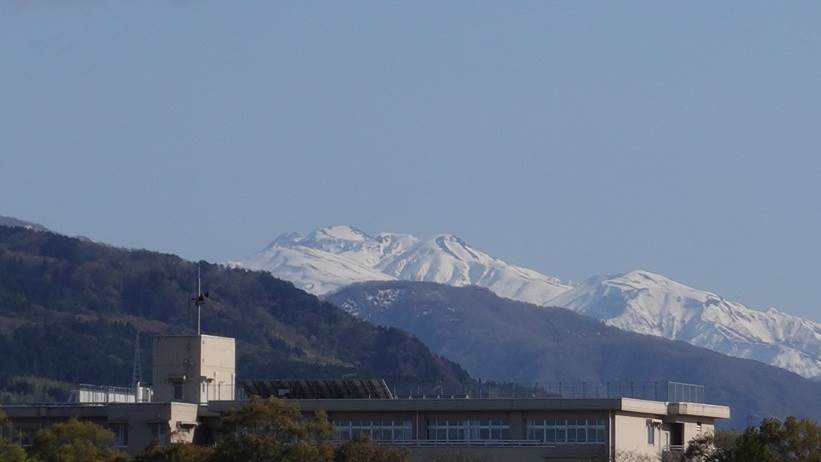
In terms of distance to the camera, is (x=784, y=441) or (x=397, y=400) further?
(x=397, y=400)

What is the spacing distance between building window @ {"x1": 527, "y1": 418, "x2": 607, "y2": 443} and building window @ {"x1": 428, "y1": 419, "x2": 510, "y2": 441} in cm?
162

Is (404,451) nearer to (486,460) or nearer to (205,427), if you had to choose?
(486,460)

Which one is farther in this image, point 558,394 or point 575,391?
point 558,394

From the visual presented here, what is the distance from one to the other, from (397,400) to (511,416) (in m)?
6.91

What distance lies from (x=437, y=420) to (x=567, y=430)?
26.3 feet

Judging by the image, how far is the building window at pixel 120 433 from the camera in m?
127

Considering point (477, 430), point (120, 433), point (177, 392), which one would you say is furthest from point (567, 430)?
point (120, 433)

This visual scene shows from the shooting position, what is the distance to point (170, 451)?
352ft

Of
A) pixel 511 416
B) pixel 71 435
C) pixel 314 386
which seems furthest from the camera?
pixel 314 386

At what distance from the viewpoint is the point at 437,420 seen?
412 ft

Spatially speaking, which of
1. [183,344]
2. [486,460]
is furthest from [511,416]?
[183,344]

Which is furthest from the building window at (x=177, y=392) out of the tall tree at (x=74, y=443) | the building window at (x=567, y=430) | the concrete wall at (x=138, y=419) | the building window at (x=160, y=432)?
the building window at (x=567, y=430)

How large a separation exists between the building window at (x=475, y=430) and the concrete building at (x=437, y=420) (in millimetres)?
60

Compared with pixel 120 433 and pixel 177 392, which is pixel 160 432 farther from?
pixel 177 392
